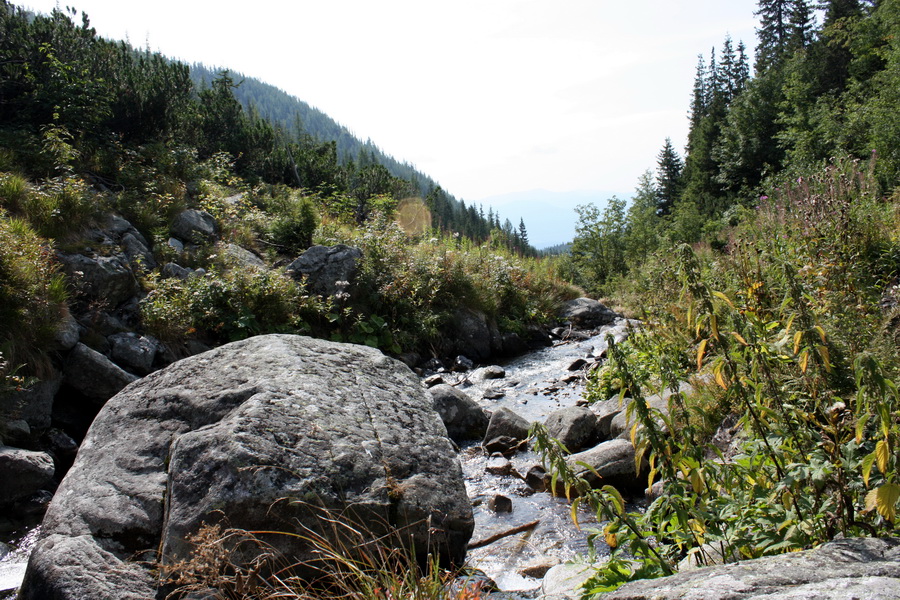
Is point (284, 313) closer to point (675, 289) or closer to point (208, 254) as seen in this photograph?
point (208, 254)

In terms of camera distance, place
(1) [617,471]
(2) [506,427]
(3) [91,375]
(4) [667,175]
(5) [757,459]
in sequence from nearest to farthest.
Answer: (5) [757,459] → (1) [617,471] → (3) [91,375] → (2) [506,427] → (4) [667,175]

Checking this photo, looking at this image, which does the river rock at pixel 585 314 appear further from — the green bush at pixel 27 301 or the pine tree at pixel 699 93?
the pine tree at pixel 699 93

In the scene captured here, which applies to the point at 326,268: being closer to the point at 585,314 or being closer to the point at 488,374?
the point at 488,374

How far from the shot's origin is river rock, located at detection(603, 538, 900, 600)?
4.15 ft

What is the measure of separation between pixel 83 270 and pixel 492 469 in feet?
21.0

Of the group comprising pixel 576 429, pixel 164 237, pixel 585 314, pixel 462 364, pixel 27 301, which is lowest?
pixel 576 429

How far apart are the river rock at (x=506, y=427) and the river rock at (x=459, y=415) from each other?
0.34 m

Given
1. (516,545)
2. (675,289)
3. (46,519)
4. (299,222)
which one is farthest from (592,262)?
(46,519)

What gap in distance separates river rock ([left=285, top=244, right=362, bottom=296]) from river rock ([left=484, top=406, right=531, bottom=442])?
4.23m

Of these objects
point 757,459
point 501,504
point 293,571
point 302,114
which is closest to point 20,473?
point 293,571

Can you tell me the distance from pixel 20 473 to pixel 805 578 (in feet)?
18.9

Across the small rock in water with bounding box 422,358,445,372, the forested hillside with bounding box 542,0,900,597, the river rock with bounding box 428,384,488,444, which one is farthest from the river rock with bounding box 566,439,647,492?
the small rock in water with bounding box 422,358,445,372

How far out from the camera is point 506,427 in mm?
6270

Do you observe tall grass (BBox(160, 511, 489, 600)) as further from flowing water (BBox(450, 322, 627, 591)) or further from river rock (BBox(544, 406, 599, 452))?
river rock (BBox(544, 406, 599, 452))
